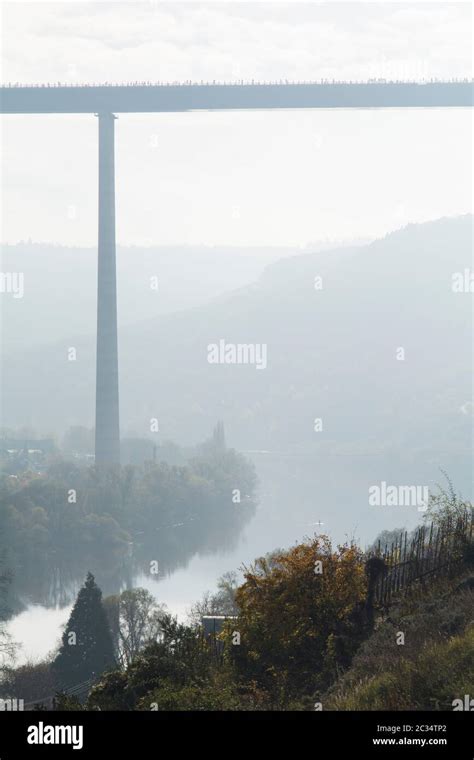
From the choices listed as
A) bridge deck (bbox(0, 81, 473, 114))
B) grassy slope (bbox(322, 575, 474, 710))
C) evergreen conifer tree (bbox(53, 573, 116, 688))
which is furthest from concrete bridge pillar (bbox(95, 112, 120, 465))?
grassy slope (bbox(322, 575, 474, 710))

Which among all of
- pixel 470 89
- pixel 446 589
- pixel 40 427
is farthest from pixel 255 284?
pixel 446 589

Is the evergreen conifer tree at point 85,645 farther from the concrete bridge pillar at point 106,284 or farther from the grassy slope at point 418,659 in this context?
the concrete bridge pillar at point 106,284

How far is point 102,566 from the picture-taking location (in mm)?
56656

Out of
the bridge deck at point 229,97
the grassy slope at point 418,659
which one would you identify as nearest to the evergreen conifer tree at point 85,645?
the grassy slope at point 418,659

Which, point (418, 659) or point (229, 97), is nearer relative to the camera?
point (418, 659)

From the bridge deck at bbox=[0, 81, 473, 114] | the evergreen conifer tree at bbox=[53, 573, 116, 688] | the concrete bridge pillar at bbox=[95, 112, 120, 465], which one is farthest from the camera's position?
the bridge deck at bbox=[0, 81, 473, 114]

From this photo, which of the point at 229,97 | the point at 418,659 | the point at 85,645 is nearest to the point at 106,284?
the point at 229,97

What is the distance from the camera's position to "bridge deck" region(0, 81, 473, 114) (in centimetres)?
6400

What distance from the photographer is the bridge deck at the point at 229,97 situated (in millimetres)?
64000

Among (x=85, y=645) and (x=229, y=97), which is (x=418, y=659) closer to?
(x=85, y=645)

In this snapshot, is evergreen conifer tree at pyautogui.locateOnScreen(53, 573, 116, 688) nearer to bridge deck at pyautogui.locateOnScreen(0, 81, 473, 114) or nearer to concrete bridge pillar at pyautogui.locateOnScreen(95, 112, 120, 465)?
concrete bridge pillar at pyautogui.locateOnScreen(95, 112, 120, 465)

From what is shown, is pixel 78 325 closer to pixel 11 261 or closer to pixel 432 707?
pixel 11 261

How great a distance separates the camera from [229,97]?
6388cm

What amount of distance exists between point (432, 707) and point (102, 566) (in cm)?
5151
